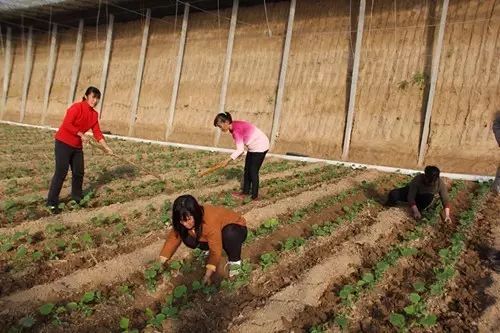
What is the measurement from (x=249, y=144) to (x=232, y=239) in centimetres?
287

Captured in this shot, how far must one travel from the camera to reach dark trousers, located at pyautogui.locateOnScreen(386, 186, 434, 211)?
6.38m

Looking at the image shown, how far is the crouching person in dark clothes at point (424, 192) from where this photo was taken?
5809mm

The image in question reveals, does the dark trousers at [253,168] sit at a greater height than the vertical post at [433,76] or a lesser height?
lesser

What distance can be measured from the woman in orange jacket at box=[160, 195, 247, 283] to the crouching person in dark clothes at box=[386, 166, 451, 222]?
279 centimetres

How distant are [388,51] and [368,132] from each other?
2360 millimetres

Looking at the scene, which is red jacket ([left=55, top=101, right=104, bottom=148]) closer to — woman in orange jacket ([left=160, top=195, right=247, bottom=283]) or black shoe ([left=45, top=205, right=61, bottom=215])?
black shoe ([left=45, top=205, right=61, bottom=215])

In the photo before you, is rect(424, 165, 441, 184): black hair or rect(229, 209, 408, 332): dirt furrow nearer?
rect(229, 209, 408, 332): dirt furrow

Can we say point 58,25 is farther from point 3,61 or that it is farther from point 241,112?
point 241,112

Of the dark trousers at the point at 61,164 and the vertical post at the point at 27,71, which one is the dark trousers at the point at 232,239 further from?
the vertical post at the point at 27,71

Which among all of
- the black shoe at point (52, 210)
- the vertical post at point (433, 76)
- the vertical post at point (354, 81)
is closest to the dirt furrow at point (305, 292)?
the black shoe at point (52, 210)

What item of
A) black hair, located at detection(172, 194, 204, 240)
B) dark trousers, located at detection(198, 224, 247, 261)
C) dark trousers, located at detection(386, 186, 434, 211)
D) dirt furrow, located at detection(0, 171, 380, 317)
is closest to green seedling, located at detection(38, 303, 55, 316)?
dirt furrow, located at detection(0, 171, 380, 317)

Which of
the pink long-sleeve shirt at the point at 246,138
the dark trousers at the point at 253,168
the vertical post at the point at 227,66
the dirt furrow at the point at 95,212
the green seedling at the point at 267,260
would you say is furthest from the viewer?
the vertical post at the point at 227,66

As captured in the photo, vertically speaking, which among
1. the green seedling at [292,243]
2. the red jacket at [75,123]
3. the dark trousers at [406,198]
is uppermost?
the red jacket at [75,123]

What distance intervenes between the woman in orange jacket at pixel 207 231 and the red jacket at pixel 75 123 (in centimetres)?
302
